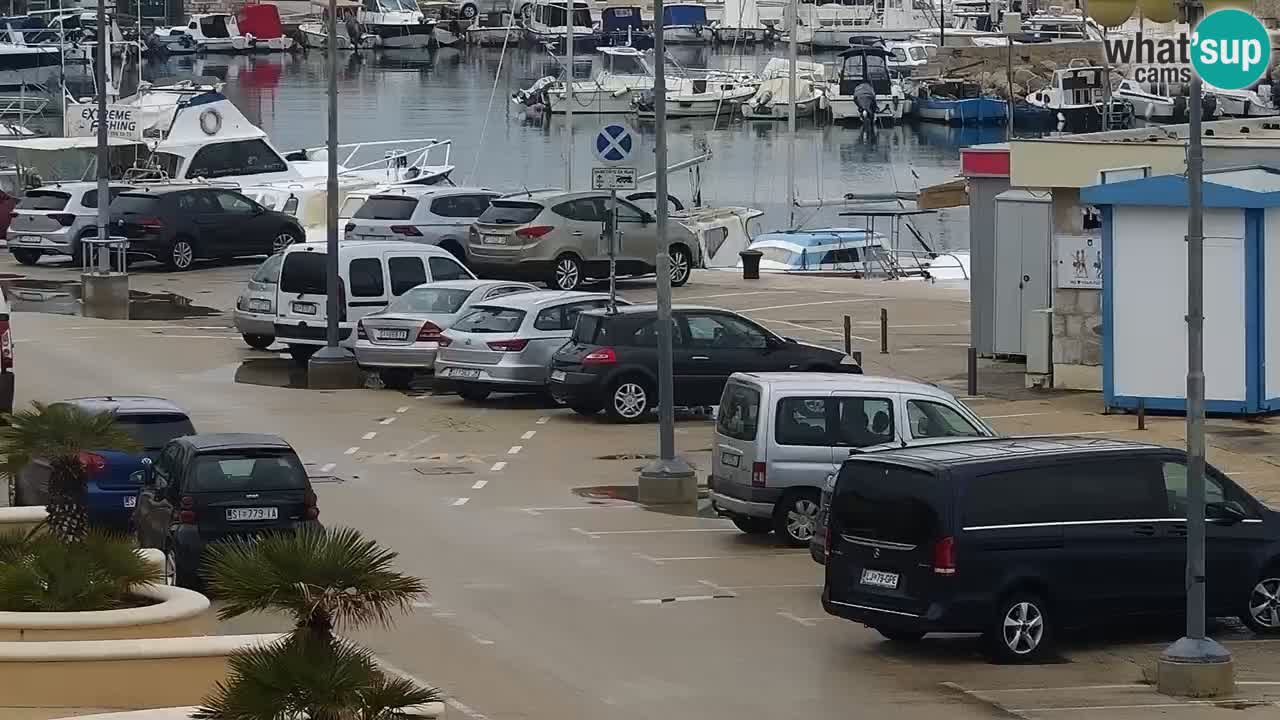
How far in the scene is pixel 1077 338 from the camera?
29.2 metres

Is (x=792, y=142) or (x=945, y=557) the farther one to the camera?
(x=792, y=142)

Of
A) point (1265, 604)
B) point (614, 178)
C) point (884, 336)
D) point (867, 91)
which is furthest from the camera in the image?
point (867, 91)

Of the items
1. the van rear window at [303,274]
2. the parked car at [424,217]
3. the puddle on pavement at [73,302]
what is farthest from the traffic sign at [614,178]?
the parked car at [424,217]

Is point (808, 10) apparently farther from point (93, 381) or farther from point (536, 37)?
point (93, 381)

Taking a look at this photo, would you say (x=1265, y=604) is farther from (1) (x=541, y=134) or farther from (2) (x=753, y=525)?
(1) (x=541, y=134)

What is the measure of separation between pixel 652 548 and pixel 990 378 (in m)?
11.1

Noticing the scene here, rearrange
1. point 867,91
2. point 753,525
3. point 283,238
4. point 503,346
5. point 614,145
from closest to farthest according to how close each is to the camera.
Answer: point 753,525 < point 614,145 < point 503,346 < point 283,238 < point 867,91

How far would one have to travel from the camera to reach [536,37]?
167750mm

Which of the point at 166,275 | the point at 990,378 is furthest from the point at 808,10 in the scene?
the point at 990,378

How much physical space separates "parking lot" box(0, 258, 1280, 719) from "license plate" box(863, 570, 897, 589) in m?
0.53

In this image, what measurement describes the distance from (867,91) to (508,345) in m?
93.6

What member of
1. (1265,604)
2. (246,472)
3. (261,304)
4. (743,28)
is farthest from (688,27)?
(1265,604)

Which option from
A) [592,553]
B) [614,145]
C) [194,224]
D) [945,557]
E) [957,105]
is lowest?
[592,553]

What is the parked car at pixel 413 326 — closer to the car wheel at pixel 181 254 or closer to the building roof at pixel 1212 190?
the building roof at pixel 1212 190
